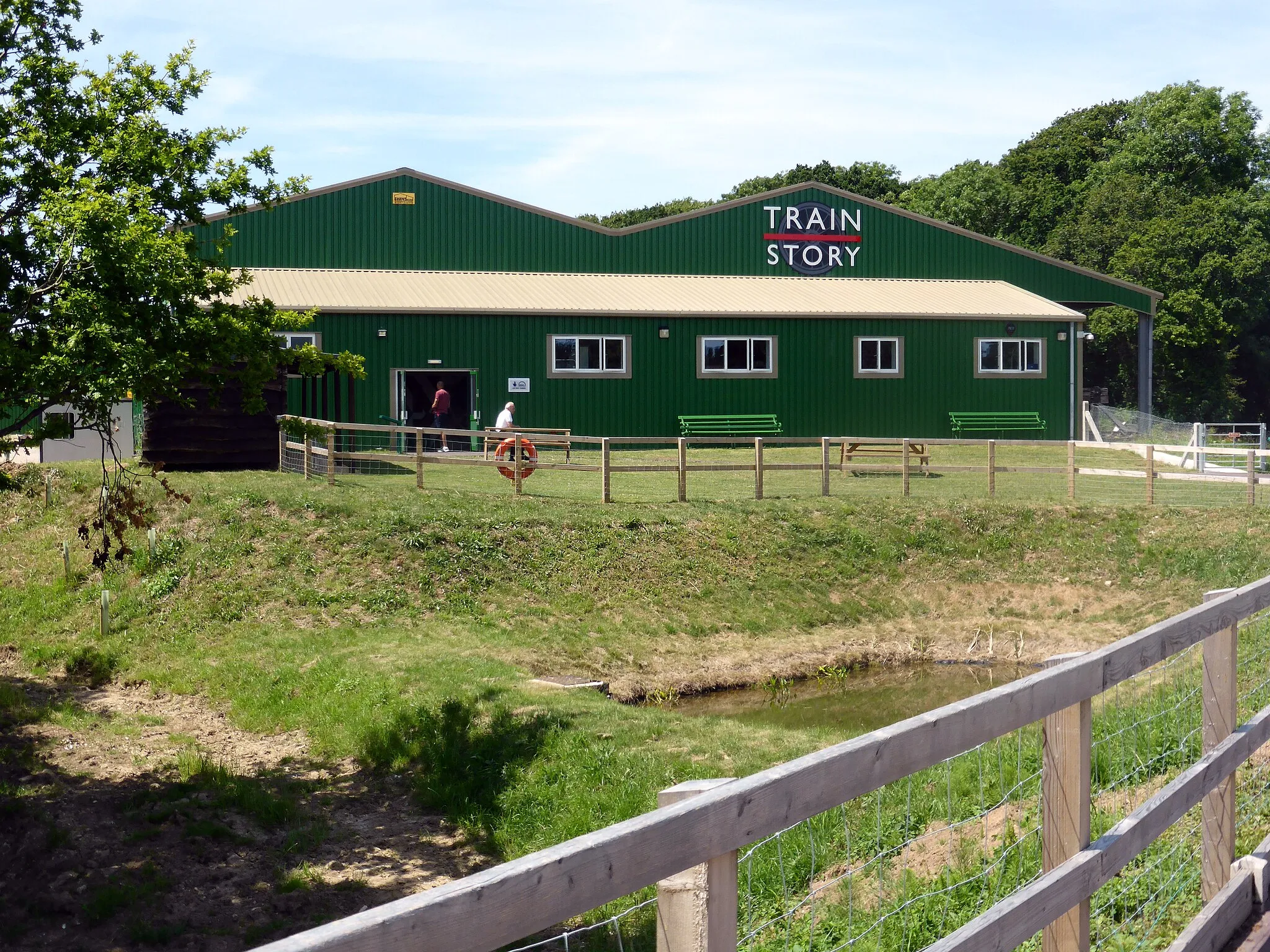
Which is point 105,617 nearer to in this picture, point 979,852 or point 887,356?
point 979,852

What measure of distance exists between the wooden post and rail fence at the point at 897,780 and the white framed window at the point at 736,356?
2569 centimetres

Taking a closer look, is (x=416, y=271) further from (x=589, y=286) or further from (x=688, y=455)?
(x=688, y=455)

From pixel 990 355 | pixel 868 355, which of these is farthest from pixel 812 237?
pixel 990 355

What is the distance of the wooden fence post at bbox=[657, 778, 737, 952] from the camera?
240 cm

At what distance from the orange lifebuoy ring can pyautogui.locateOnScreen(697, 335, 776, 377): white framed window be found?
8.88 metres

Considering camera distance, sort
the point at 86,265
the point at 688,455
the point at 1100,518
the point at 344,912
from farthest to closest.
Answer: the point at 688,455 → the point at 1100,518 → the point at 86,265 → the point at 344,912

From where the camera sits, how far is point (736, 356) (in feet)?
102

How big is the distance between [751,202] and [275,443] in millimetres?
17304

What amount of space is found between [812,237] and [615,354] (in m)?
7.76

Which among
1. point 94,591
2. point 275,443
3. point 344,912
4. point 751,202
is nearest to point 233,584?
point 94,591

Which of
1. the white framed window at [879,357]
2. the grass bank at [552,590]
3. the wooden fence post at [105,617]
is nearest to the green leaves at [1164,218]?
the white framed window at [879,357]

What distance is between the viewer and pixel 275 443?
68.4ft

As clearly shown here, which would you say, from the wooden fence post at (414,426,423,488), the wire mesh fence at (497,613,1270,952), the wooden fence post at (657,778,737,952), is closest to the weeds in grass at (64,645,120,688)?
the wooden fence post at (414,426,423,488)

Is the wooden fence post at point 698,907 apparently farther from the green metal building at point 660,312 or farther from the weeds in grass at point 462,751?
the green metal building at point 660,312
